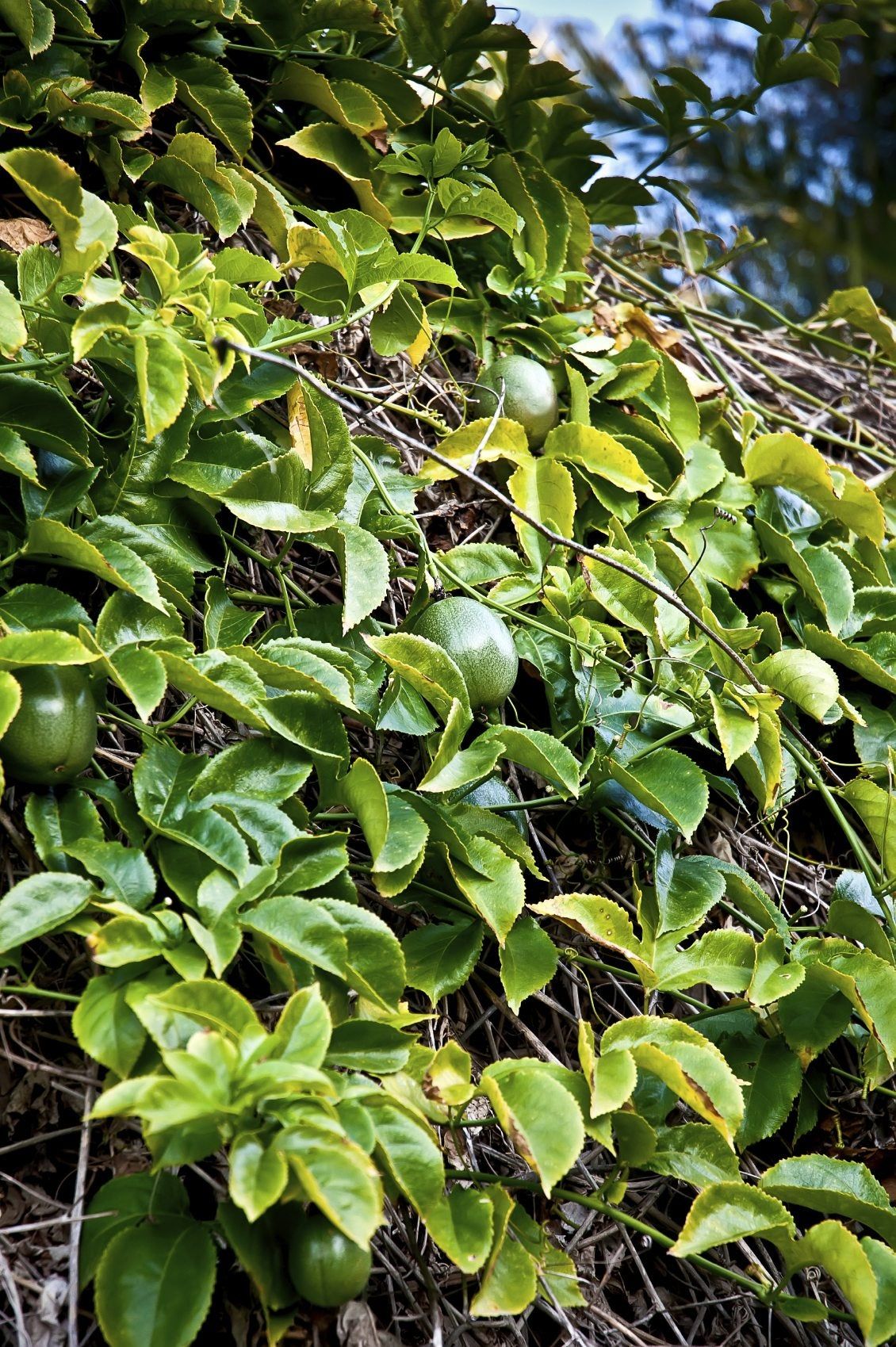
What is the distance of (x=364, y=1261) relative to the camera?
33.8 inches

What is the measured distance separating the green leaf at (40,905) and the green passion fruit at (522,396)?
893mm

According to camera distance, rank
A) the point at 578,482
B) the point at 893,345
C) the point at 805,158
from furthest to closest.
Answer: the point at 805,158 < the point at 893,345 < the point at 578,482

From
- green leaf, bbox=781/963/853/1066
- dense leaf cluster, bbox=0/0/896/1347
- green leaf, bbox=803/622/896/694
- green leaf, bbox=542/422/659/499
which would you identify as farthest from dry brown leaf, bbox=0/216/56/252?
green leaf, bbox=781/963/853/1066

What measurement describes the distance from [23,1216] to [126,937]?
0.27m

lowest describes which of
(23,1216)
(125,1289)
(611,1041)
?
(23,1216)

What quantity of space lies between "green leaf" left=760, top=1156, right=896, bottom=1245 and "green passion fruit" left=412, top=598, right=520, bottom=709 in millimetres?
556

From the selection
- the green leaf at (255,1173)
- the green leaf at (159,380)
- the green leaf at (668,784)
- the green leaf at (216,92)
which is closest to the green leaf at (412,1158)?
the green leaf at (255,1173)

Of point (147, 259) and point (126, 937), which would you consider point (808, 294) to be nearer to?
point (147, 259)

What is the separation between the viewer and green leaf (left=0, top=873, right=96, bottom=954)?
2.85 ft

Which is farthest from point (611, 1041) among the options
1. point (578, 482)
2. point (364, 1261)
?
point (578, 482)

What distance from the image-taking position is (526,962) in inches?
43.4

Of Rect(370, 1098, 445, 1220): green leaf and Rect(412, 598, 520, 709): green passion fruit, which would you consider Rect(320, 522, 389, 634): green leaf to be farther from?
Rect(370, 1098, 445, 1220): green leaf

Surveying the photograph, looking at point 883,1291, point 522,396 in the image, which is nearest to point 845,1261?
point 883,1291

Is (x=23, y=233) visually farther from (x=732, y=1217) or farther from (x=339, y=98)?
(x=732, y=1217)
